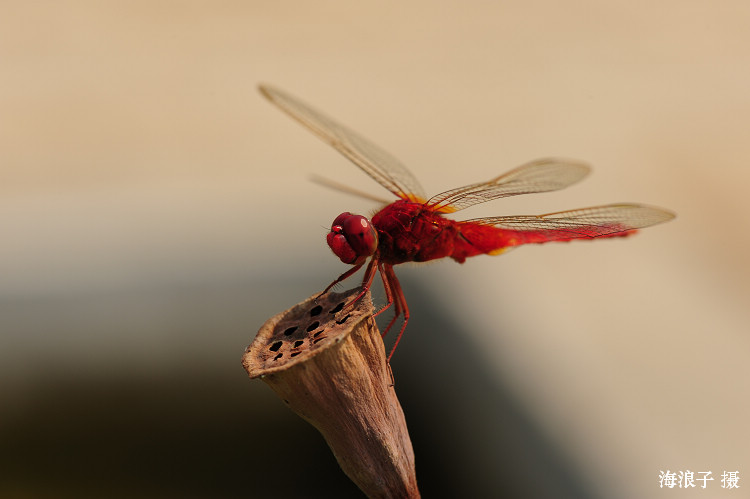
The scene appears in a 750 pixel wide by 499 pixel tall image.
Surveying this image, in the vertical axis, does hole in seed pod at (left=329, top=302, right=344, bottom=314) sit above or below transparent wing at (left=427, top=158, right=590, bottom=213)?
below

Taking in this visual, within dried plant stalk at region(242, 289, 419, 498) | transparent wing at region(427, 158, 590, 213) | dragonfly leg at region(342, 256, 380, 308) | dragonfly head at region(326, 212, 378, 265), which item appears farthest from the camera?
transparent wing at region(427, 158, 590, 213)

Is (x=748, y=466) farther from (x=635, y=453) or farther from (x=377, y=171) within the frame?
(x=377, y=171)

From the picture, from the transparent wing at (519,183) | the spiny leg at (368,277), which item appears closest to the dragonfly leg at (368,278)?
the spiny leg at (368,277)

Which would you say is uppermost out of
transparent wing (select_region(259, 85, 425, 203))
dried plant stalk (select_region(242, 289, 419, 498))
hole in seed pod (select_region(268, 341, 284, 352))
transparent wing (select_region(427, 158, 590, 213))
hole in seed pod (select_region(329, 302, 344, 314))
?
transparent wing (select_region(259, 85, 425, 203))

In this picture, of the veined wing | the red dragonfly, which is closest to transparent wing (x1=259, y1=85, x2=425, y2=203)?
the red dragonfly

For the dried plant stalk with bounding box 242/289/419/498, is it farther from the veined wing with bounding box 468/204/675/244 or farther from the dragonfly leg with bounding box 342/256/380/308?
the veined wing with bounding box 468/204/675/244

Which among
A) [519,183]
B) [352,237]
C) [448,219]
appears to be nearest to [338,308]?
[352,237]

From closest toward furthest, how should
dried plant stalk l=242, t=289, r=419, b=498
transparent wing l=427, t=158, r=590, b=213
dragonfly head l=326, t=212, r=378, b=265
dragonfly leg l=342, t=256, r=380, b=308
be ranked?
dried plant stalk l=242, t=289, r=419, b=498 → dragonfly leg l=342, t=256, r=380, b=308 → dragonfly head l=326, t=212, r=378, b=265 → transparent wing l=427, t=158, r=590, b=213

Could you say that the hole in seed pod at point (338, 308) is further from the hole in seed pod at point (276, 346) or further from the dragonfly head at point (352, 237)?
the dragonfly head at point (352, 237)

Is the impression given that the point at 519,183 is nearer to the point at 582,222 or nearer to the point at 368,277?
the point at 582,222
